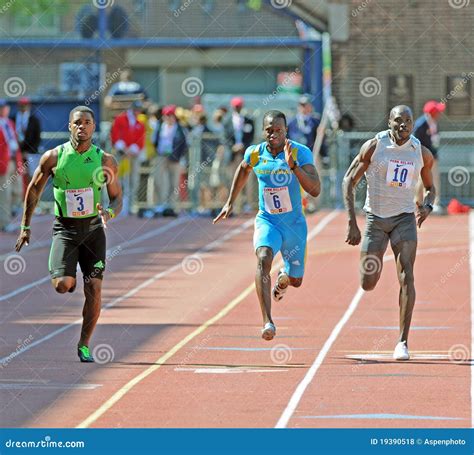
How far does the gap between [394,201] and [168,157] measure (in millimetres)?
15467

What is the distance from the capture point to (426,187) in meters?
13.7

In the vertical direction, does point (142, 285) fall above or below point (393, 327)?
above

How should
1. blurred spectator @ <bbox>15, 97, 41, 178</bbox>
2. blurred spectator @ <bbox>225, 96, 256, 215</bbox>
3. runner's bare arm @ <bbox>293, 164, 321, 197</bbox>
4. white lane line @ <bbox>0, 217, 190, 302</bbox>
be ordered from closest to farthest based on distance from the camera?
runner's bare arm @ <bbox>293, 164, 321, 197</bbox> → white lane line @ <bbox>0, 217, 190, 302</bbox> → blurred spectator @ <bbox>15, 97, 41, 178</bbox> → blurred spectator @ <bbox>225, 96, 256, 215</bbox>

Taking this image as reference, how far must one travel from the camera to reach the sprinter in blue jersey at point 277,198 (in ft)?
42.3

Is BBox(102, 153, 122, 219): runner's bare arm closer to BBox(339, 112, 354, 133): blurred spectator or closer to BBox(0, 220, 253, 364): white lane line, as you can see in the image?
BBox(0, 220, 253, 364): white lane line

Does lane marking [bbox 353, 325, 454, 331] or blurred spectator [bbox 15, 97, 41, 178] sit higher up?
blurred spectator [bbox 15, 97, 41, 178]

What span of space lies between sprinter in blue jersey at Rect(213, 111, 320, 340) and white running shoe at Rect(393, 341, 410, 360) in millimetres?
1029

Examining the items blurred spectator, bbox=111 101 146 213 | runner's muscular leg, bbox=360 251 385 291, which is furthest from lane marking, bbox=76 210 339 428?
blurred spectator, bbox=111 101 146 213

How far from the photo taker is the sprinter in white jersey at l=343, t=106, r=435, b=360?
1338cm

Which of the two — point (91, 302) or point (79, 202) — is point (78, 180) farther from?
point (91, 302)

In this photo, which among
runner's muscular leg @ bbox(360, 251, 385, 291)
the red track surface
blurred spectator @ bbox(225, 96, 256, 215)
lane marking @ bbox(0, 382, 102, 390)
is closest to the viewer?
the red track surface

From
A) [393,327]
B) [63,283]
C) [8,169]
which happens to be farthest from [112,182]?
[8,169]
